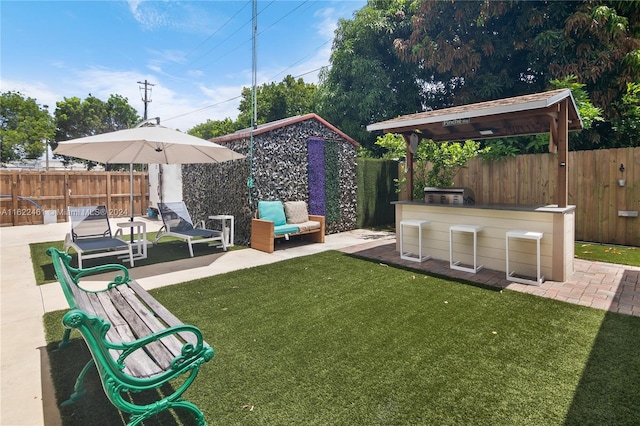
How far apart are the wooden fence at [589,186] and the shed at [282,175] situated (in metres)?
3.70

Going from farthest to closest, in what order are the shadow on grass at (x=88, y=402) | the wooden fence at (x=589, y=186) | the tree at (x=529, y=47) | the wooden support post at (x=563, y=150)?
the tree at (x=529, y=47), the wooden fence at (x=589, y=186), the wooden support post at (x=563, y=150), the shadow on grass at (x=88, y=402)

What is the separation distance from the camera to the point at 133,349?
1.56 meters

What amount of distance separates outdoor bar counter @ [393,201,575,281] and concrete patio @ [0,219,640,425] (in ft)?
0.81


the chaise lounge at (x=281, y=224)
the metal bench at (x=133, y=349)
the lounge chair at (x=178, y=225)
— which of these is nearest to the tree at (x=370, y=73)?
the chaise lounge at (x=281, y=224)

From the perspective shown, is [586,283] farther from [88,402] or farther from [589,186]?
[88,402]

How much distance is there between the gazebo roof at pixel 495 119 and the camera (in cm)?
449

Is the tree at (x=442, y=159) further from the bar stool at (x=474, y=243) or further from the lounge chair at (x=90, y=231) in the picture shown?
the lounge chair at (x=90, y=231)

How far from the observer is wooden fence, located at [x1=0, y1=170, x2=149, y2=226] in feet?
35.9

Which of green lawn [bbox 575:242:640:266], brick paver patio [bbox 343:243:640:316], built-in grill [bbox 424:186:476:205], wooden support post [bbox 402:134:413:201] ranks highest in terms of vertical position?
wooden support post [bbox 402:134:413:201]

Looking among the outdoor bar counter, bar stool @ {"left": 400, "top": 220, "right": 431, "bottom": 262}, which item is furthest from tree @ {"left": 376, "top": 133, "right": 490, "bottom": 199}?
bar stool @ {"left": 400, "top": 220, "right": 431, "bottom": 262}

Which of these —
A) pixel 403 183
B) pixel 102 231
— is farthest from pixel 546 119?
pixel 102 231

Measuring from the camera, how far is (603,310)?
3.46 metres

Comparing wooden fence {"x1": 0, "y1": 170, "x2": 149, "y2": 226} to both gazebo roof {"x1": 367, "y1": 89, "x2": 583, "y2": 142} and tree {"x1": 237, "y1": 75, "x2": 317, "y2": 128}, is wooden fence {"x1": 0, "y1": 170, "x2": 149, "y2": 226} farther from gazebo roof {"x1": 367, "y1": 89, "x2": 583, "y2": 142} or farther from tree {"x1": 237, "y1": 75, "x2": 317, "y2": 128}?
tree {"x1": 237, "y1": 75, "x2": 317, "y2": 128}

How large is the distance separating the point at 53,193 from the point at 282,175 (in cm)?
942
